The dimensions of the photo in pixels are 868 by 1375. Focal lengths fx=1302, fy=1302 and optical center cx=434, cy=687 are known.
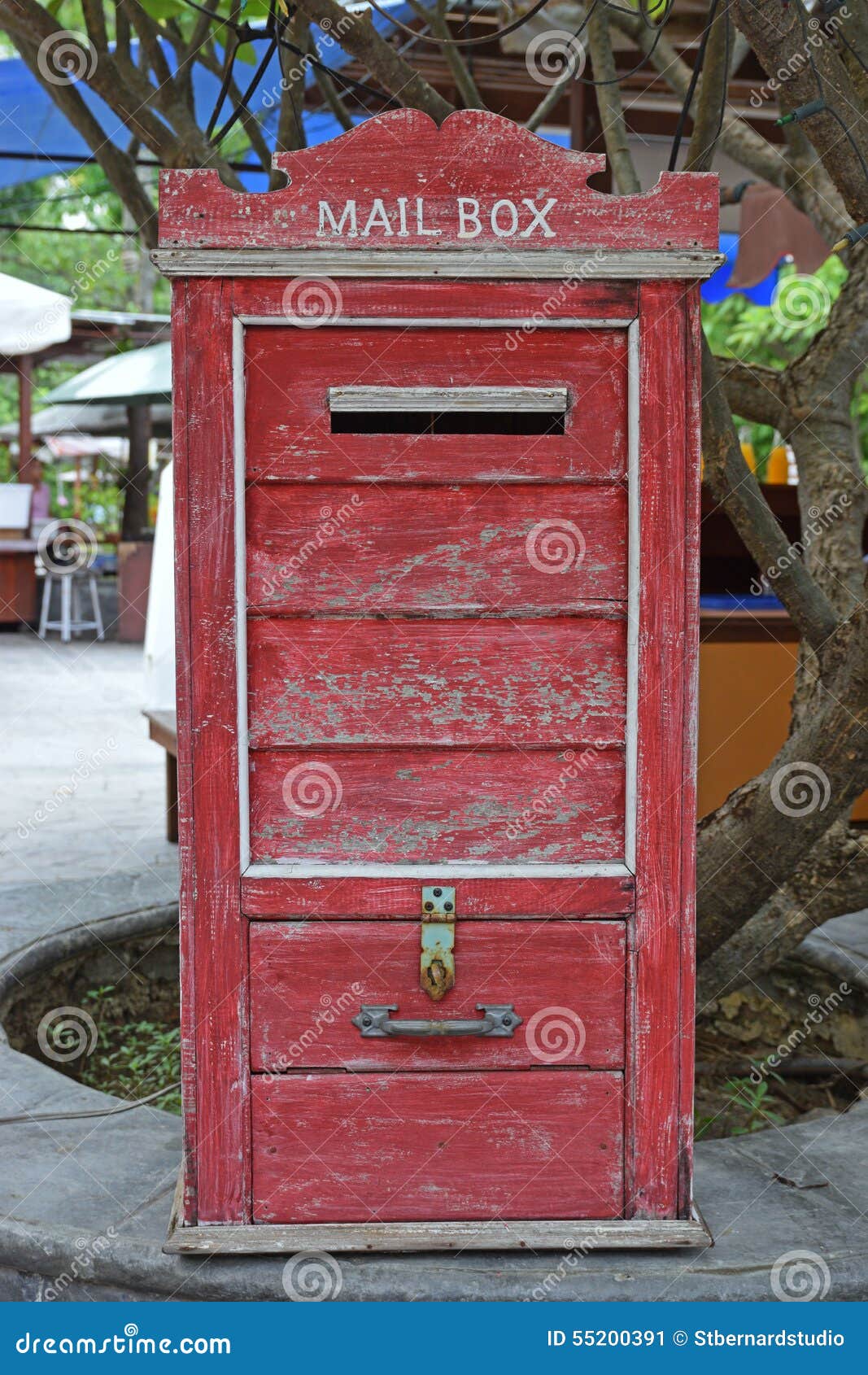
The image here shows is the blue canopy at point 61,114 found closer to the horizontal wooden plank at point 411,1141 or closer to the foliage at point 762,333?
the foliage at point 762,333

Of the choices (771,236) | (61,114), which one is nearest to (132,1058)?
(61,114)

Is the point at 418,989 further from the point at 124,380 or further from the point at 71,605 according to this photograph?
the point at 71,605

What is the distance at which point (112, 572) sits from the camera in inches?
593

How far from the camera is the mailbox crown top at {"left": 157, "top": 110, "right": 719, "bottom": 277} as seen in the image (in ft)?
6.26

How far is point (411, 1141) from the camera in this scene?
2.03 meters

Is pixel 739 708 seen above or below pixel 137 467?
below

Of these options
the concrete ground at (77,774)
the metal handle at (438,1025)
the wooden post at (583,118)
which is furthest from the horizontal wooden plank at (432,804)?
the wooden post at (583,118)

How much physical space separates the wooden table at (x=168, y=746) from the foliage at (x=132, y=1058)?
2.86ft

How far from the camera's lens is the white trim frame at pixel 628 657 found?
6.37ft

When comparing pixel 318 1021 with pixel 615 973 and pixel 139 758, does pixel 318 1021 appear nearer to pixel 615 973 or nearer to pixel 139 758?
pixel 615 973

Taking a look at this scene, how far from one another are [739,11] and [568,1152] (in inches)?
78.6

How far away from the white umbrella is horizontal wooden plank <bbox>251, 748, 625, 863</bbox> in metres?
7.30

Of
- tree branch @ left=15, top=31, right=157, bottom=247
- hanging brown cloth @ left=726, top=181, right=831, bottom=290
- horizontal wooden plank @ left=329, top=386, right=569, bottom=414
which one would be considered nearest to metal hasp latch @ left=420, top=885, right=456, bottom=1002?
horizontal wooden plank @ left=329, top=386, right=569, bottom=414

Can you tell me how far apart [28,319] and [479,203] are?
7.45 metres
